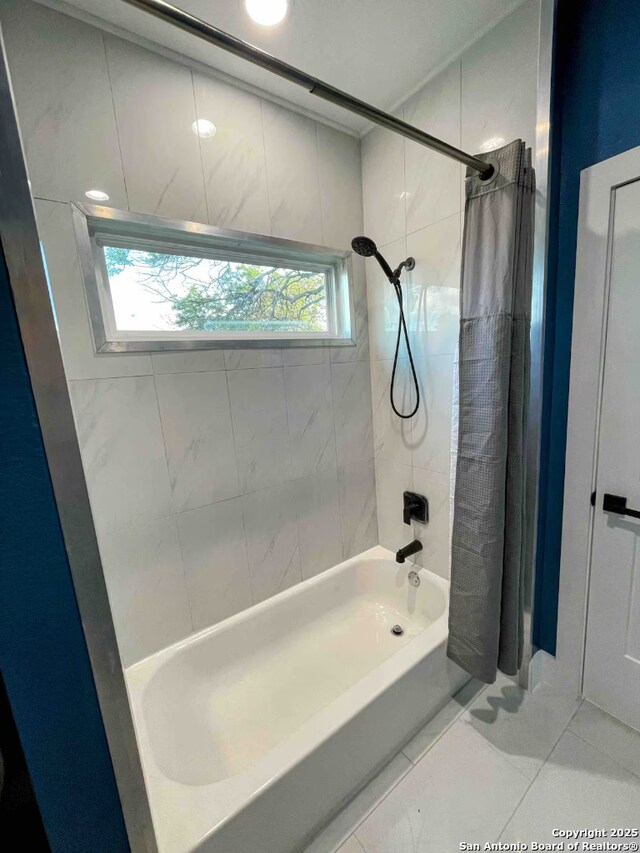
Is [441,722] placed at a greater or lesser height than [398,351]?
lesser

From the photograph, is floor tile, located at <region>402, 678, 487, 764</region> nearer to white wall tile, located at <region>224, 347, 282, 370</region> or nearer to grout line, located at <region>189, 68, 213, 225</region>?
white wall tile, located at <region>224, 347, 282, 370</region>

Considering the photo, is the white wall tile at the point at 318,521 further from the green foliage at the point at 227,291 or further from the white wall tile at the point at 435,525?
the green foliage at the point at 227,291

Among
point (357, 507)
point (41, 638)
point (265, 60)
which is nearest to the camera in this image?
point (41, 638)

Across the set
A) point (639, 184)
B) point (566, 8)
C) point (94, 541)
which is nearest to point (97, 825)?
point (94, 541)

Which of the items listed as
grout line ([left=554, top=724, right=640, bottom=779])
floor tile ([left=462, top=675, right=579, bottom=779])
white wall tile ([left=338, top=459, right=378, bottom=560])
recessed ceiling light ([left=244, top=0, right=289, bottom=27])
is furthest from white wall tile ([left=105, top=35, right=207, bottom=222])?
grout line ([left=554, top=724, right=640, bottom=779])

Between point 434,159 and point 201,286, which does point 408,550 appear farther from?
point 434,159

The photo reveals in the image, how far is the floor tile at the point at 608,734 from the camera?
1.23m

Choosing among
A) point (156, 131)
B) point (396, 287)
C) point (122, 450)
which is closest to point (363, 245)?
point (396, 287)

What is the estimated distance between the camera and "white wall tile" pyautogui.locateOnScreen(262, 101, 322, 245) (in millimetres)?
1575

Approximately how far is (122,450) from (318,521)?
1078 millimetres

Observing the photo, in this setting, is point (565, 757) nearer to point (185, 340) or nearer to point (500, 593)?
point (500, 593)

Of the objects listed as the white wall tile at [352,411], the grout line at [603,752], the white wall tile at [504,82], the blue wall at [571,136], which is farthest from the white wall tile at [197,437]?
the grout line at [603,752]

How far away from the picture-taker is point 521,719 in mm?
1403

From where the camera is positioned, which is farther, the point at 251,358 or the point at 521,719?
the point at 251,358
